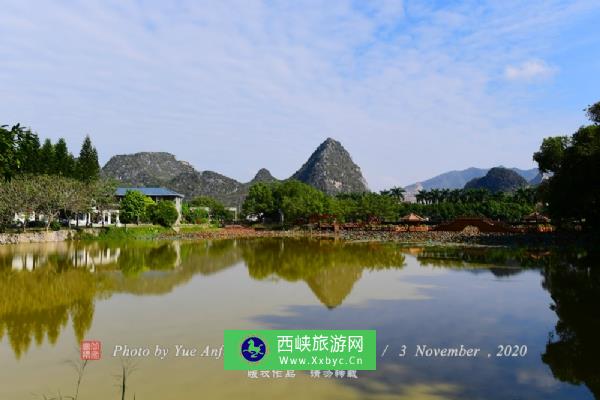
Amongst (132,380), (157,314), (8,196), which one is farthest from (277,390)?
(8,196)

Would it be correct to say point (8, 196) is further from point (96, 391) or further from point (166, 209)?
point (96, 391)

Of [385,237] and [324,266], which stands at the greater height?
[385,237]

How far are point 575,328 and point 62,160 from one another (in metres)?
73.0

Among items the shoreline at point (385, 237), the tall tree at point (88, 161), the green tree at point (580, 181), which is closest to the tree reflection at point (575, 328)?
the green tree at point (580, 181)

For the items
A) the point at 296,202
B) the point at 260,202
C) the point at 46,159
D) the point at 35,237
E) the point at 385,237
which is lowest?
the point at 385,237

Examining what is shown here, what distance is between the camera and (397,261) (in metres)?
35.2

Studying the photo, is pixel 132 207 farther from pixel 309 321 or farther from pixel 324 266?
pixel 309 321

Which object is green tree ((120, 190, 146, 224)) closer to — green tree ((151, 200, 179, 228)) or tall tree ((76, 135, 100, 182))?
green tree ((151, 200, 179, 228))

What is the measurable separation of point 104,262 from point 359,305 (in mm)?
22761

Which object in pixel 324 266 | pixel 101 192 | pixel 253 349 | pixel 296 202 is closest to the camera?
pixel 253 349

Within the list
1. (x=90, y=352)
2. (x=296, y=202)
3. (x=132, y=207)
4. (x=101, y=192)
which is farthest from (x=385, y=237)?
(x=90, y=352)

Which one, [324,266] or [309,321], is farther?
[324,266]

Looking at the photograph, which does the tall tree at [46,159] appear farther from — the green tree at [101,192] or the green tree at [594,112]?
the green tree at [594,112]

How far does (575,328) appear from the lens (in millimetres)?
14469
